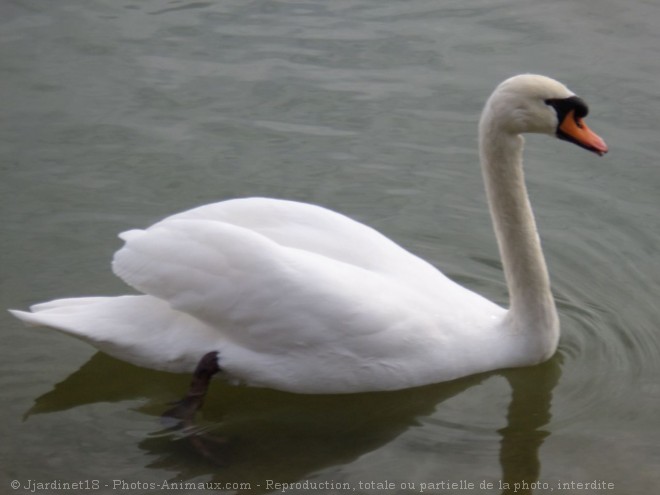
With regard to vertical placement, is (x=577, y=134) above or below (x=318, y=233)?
above

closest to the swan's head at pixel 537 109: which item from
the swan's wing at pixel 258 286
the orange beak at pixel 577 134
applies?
the orange beak at pixel 577 134

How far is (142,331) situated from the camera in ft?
19.3

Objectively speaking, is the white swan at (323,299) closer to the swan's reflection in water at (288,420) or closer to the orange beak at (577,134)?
the orange beak at (577,134)

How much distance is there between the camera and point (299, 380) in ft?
19.0

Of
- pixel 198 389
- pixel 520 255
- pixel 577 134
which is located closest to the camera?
pixel 198 389

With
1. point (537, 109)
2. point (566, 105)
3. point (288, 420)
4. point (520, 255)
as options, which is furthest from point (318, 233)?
point (566, 105)

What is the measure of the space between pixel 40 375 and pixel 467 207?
287 centimetres

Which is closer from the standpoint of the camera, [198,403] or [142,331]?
[198,403]

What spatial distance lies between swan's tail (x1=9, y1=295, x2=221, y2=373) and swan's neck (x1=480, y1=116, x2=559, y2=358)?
1490mm

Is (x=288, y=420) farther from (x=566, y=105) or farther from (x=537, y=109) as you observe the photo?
(x=566, y=105)

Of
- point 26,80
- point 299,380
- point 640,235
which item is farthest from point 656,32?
point 299,380

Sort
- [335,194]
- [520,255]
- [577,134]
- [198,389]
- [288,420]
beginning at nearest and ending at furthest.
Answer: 1. [198,389]
2. [288,420]
3. [577,134]
4. [520,255]
5. [335,194]

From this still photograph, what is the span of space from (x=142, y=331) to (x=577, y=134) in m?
2.21

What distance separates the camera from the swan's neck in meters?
6.11
